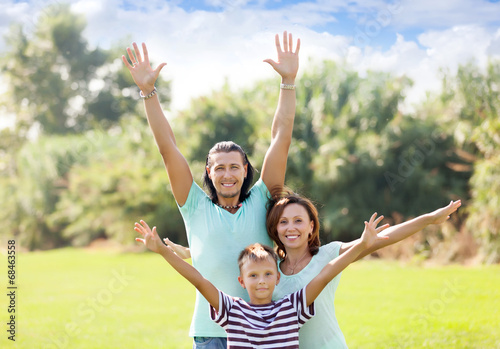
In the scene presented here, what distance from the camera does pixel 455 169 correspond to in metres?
12.5

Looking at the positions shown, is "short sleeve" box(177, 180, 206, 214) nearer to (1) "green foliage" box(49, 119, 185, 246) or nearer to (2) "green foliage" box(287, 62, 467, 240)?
(2) "green foliage" box(287, 62, 467, 240)

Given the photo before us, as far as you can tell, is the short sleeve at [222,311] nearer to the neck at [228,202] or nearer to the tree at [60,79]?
the neck at [228,202]

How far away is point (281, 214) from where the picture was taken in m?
2.83

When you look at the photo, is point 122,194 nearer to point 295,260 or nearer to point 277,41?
point 277,41

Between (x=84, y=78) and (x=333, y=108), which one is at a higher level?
(x=84, y=78)

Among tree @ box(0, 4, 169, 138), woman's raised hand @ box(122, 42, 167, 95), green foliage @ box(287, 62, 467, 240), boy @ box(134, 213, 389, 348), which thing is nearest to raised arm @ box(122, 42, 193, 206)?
woman's raised hand @ box(122, 42, 167, 95)

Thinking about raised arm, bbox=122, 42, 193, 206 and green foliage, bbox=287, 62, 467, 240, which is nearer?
raised arm, bbox=122, 42, 193, 206

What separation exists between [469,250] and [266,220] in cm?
902

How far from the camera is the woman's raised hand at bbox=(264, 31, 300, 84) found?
10.2 ft

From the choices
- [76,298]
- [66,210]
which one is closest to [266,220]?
[76,298]

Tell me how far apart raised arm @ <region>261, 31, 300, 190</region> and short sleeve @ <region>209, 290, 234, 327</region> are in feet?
2.19

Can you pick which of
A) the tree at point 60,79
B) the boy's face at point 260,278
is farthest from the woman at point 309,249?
the tree at point 60,79

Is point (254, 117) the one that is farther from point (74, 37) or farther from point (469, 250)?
point (74, 37)

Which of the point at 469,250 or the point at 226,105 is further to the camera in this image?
the point at 226,105
